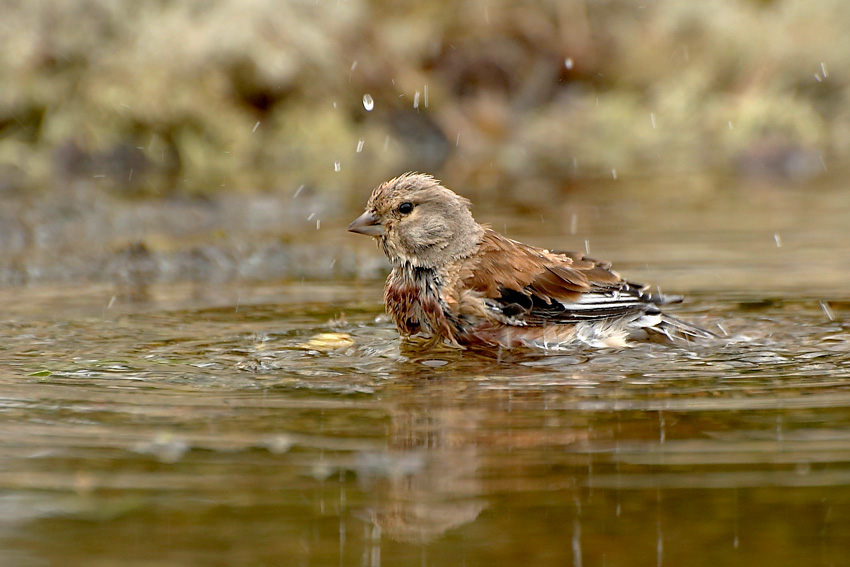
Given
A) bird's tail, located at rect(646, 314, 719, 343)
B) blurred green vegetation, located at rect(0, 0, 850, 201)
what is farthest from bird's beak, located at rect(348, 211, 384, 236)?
blurred green vegetation, located at rect(0, 0, 850, 201)

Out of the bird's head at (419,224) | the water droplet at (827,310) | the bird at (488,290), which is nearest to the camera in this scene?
the bird at (488,290)

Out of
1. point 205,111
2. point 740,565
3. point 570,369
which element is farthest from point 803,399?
point 205,111

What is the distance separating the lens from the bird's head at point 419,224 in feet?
19.8

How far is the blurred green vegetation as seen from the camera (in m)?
16.6

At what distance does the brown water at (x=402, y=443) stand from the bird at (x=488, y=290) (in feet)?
0.75

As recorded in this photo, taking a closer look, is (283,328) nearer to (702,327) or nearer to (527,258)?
(527,258)

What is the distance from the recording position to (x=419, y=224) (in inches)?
239

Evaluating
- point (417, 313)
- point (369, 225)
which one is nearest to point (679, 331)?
point (417, 313)

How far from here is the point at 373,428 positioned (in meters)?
4.02

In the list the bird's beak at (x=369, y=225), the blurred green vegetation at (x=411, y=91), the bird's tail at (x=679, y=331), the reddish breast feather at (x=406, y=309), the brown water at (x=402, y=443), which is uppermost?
the blurred green vegetation at (x=411, y=91)

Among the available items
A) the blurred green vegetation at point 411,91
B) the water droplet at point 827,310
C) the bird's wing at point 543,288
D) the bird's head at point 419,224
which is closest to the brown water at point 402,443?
the water droplet at point 827,310

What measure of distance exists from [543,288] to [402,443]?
7.45 feet

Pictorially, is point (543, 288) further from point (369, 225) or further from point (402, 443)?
point (402, 443)

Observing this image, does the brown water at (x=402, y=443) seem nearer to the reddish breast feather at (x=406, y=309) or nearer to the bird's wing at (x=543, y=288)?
the reddish breast feather at (x=406, y=309)
